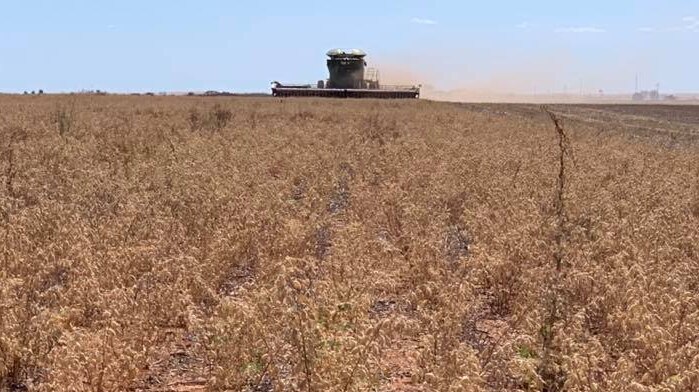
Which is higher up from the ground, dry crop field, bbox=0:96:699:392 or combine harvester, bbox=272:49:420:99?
combine harvester, bbox=272:49:420:99

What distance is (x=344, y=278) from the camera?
6152mm

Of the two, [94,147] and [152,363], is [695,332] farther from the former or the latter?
[94,147]

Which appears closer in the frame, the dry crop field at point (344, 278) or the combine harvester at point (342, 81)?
the dry crop field at point (344, 278)

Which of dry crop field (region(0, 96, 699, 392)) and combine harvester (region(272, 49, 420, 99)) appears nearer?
dry crop field (region(0, 96, 699, 392))

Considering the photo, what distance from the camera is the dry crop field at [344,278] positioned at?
4.57 meters

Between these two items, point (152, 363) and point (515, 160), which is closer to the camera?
point (152, 363)

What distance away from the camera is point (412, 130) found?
2405 centimetres

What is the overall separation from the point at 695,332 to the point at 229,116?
24549mm

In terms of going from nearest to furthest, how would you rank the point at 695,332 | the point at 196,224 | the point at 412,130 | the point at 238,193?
the point at 695,332 < the point at 196,224 < the point at 238,193 < the point at 412,130

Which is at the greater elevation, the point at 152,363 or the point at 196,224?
the point at 196,224

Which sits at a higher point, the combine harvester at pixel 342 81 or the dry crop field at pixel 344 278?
the combine harvester at pixel 342 81

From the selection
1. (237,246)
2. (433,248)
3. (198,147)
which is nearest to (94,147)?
(198,147)

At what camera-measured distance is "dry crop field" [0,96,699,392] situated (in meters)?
4.57

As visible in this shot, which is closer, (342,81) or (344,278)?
(344,278)
